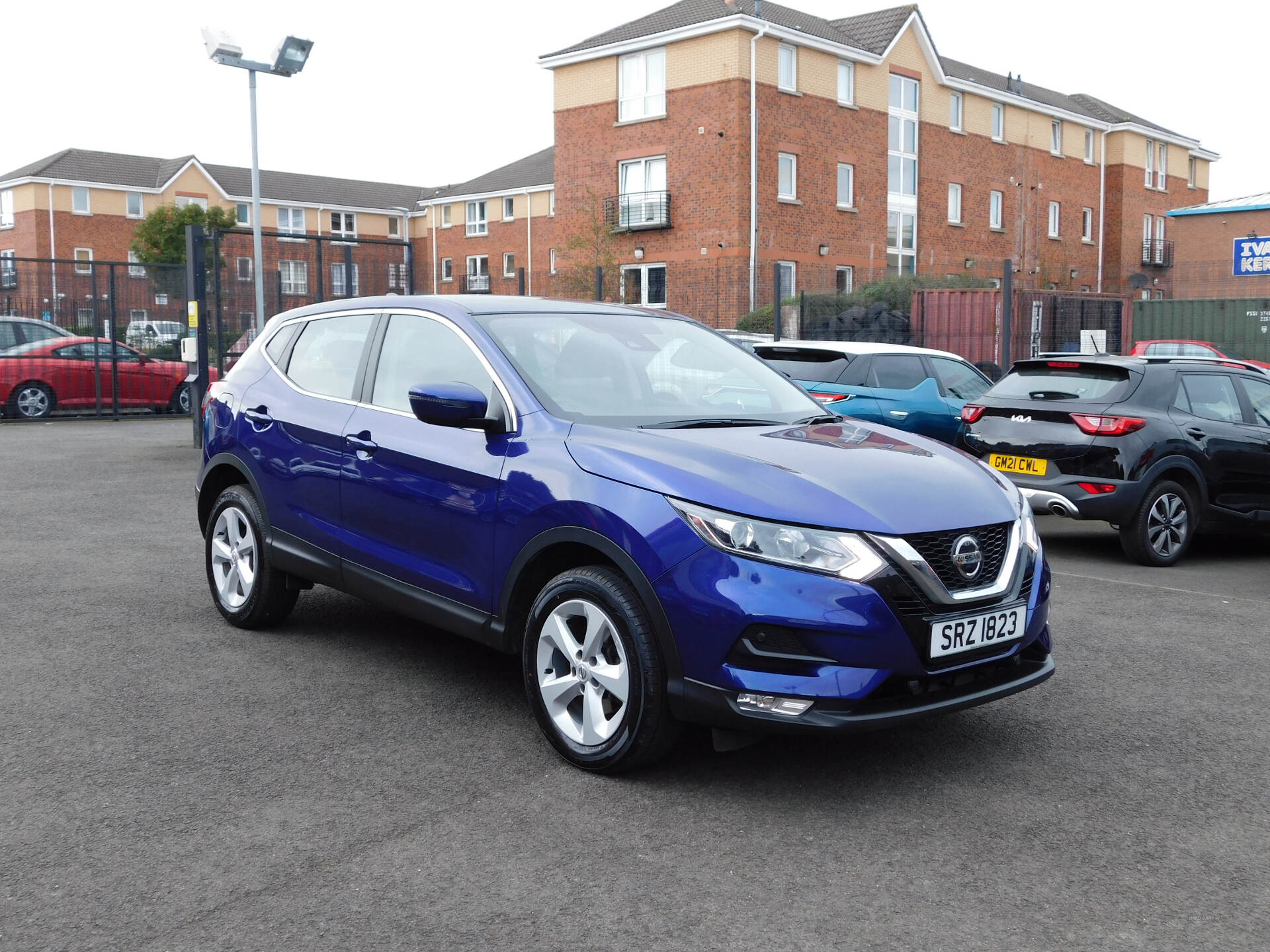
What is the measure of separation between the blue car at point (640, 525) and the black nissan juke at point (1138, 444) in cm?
396

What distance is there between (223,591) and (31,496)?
618cm

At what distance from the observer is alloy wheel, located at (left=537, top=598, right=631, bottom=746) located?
13.4ft

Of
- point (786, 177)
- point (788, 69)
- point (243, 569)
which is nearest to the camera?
point (243, 569)

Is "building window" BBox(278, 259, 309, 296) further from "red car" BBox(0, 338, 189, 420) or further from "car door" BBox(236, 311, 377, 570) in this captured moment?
"car door" BBox(236, 311, 377, 570)

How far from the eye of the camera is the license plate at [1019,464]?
28.9 feet

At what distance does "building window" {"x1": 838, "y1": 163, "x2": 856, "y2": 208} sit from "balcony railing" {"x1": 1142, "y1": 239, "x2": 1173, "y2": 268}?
74.5 ft

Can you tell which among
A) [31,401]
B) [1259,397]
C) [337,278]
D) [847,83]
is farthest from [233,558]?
[847,83]

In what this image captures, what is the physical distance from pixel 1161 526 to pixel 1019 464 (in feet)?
3.52

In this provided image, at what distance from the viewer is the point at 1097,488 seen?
8555mm

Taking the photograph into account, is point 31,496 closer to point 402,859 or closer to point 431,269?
point 402,859

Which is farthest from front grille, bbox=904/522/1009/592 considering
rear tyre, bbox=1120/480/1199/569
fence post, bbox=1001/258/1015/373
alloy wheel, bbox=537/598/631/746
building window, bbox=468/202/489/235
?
building window, bbox=468/202/489/235

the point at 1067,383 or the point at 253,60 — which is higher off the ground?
the point at 253,60

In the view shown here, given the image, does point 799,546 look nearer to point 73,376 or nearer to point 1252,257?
point 73,376

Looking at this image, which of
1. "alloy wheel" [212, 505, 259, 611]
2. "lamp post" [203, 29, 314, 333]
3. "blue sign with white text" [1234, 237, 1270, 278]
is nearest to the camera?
"alloy wheel" [212, 505, 259, 611]
